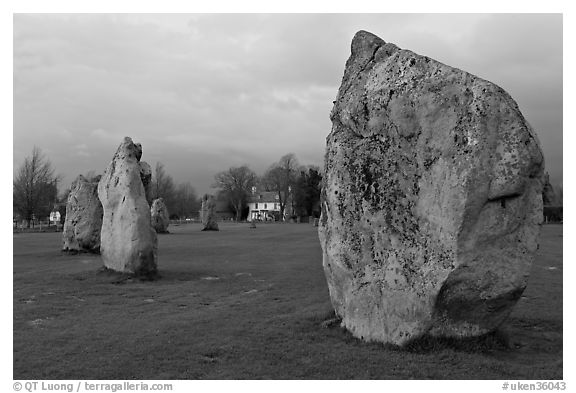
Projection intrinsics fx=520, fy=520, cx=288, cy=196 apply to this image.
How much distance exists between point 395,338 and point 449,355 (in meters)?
0.86

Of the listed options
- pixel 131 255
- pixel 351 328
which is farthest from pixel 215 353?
pixel 131 255

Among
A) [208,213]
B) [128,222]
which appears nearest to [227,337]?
[128,222]

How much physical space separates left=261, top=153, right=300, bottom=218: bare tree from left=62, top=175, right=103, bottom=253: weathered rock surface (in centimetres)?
7647

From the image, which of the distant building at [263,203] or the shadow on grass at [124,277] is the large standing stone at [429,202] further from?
the distant building at [263,203]

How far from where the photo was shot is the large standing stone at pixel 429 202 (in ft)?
24.7

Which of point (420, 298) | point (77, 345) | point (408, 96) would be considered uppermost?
point (408, 96)

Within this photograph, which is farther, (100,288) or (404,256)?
(100,288)

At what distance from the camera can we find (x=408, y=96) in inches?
321

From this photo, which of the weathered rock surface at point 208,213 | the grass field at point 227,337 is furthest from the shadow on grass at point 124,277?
the weathered rock surface at point 208,213

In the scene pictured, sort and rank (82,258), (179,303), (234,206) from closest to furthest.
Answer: (179,303) → (82,258) → (234,206)

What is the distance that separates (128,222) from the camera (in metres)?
15.5

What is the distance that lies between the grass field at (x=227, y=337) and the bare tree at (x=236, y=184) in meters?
92.8

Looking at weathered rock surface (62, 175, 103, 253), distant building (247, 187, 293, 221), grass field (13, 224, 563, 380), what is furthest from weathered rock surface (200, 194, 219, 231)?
distant building (247, 187, 293, 221)

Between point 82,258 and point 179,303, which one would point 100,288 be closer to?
point 179,303
